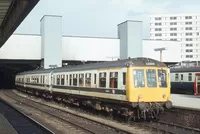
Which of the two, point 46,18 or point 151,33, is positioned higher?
point 151,33

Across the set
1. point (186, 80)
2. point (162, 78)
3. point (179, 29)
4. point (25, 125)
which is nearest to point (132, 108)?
point (162, 78)

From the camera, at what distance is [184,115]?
1656cm

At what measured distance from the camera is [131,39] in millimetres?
45719

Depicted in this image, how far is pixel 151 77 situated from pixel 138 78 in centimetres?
77

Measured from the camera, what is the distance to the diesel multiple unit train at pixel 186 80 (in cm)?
3077

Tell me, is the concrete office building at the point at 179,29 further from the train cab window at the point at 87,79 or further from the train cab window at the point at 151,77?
the train cab window at the point at 151,77

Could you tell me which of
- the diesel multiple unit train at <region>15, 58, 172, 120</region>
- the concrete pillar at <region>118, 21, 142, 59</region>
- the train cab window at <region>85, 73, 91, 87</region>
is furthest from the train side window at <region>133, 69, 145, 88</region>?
the concrete pillar at <region>118, 21, 142, 59</region>

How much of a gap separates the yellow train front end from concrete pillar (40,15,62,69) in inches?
1095

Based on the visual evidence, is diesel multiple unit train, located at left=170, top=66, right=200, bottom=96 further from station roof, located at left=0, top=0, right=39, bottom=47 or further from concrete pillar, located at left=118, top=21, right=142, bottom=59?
station roof, located at left=0, top=0, right=39, bottom=47

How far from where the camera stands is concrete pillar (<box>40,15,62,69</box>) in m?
42.9

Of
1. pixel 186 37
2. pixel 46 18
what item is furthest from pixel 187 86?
pixel 186 37

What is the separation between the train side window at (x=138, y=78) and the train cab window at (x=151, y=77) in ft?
1.04

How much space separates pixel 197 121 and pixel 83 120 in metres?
5.71

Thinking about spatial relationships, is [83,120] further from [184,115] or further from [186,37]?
[186,37]
